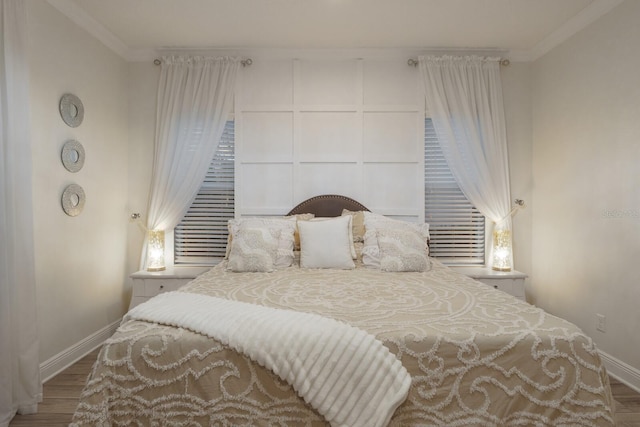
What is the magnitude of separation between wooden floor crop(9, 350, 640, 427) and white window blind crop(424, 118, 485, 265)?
154cm

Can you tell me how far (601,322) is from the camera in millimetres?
2799

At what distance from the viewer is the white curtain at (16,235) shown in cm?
205

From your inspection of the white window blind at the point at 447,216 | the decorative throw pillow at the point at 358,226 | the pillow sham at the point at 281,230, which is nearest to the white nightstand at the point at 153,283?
the pillow sham at the point at 281,230

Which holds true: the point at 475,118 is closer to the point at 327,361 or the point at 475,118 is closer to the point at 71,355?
the point at 327,361

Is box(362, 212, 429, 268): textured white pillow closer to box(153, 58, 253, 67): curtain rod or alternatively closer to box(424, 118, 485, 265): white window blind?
box(424, 118, 485, 265): white window blind

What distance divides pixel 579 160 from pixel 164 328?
3.40 metres

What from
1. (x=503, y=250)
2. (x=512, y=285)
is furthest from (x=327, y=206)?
(x=512, y=285)

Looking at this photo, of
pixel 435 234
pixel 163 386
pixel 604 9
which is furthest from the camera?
pixel 435 234

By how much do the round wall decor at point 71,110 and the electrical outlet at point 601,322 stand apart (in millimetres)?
4521

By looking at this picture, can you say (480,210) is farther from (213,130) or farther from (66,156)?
(66,156)

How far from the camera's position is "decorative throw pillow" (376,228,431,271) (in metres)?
2.70

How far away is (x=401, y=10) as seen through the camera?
2.85m

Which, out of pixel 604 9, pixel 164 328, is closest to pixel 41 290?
pixel 164 328

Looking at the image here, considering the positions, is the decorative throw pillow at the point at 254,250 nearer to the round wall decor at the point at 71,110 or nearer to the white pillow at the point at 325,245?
the white pillow at the point at 325,245
